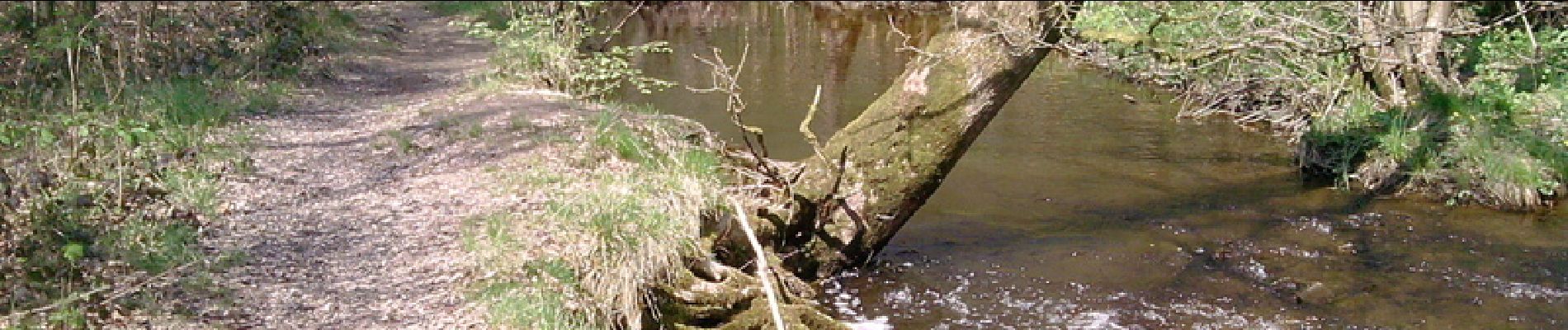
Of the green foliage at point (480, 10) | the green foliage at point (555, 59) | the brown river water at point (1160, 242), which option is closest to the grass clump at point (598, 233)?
the brown river water at point (1160, 242)

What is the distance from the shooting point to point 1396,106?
974 cm

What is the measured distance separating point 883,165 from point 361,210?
8.42 ft

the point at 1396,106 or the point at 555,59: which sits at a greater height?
the point at 555,59

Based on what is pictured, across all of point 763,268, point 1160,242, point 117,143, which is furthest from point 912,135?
point 117,143

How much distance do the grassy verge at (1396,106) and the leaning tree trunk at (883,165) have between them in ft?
3.72

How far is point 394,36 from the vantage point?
15.5 m

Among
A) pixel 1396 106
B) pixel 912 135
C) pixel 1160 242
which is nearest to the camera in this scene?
pixel 912 135

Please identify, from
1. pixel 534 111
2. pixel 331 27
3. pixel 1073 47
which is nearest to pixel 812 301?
pixel 1073 47

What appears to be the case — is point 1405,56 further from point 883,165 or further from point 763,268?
point 763,268

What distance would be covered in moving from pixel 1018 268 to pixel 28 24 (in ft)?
24.1

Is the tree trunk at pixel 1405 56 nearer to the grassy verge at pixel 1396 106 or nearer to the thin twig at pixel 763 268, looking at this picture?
the grassy verge at pixel 1396 106

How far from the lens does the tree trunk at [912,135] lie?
6.24m

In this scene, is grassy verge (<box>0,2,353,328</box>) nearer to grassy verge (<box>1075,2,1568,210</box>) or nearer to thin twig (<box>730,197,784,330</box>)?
thin twig (<box>730,197,784,330</box>)

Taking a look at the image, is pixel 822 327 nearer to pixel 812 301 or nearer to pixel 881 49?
pixel 812 301
